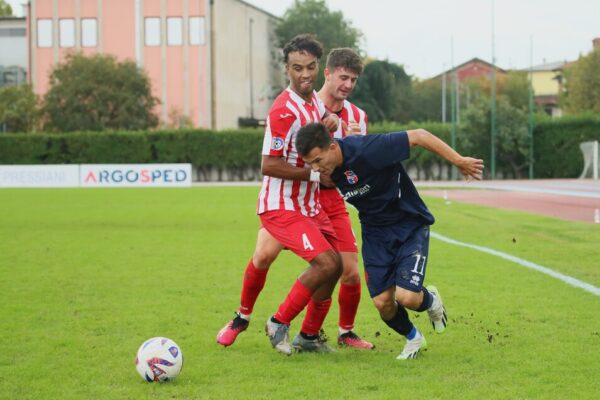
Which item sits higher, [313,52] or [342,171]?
[313,52]

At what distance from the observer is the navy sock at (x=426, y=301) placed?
6.96 meters

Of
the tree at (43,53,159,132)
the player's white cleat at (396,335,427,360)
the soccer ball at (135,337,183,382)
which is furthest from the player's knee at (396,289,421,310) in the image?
the tree at (43,53,159,132)

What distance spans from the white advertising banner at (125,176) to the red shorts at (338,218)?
39.9 m

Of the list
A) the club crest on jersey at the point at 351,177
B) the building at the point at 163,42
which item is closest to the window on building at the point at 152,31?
the building at the point at 163,42

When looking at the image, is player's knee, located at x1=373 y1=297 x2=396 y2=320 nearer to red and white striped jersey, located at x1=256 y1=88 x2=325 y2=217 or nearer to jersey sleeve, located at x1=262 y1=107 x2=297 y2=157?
red and white striped jersey, located at x1=256 y1=88 x2=325 y2=217

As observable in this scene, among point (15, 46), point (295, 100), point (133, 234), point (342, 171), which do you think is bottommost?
point (133, 234)

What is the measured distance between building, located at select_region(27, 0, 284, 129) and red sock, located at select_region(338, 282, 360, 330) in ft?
196

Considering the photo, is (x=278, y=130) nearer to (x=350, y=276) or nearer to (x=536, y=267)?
(x=350, y=276)

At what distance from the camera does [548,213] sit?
77.4ft

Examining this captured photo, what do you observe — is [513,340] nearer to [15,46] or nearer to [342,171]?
[342,171]

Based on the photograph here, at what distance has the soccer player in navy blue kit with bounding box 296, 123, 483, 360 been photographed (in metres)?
6.58

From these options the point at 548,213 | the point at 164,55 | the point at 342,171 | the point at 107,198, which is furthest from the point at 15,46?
the point at 342,171

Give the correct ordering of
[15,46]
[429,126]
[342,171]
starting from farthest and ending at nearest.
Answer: [15,46], [429,126], [342,171]

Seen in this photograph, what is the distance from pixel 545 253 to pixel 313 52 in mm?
7802
